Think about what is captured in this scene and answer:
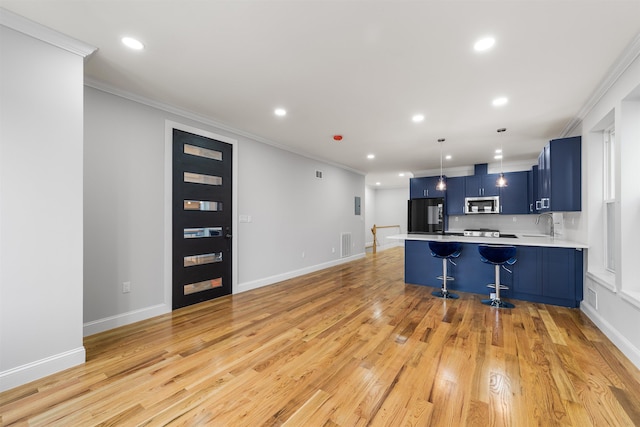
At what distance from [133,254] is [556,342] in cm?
458

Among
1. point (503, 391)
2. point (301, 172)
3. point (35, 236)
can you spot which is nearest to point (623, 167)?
point (503, 391)

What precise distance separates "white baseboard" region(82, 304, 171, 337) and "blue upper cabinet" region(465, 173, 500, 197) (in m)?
6.91

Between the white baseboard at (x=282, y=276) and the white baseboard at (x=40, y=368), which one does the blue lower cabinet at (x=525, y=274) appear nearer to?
the white baseboard at (x=282, y=276)

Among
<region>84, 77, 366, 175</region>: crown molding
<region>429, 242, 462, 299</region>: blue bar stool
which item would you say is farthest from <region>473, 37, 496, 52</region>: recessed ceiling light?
<region>84, 77, 366, 175</region>: crown molding

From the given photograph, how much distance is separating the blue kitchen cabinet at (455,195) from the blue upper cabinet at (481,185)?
0.39 ft

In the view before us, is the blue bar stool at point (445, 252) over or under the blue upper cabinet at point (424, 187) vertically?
under

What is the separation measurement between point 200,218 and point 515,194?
6816 millimetres

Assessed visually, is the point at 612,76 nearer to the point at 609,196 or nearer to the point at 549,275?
the point at 609,196

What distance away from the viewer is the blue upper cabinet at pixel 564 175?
3629 mm

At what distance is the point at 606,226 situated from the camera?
10.6 ft

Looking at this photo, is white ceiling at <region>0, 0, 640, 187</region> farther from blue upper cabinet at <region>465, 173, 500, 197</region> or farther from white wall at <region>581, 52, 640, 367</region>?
blue upper cabinet at <region>465, 173, 500, 197</region>

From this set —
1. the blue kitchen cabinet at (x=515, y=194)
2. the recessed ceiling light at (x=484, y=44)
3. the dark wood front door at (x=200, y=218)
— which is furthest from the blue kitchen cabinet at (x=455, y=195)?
the dark wood front door at (x=200, y=218)

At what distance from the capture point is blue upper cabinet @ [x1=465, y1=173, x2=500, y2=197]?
6.50 meters

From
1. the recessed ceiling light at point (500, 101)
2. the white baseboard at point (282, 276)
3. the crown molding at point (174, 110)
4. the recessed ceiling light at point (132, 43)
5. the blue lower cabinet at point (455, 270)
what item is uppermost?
the recessed ceiling light at point (132, 43)
